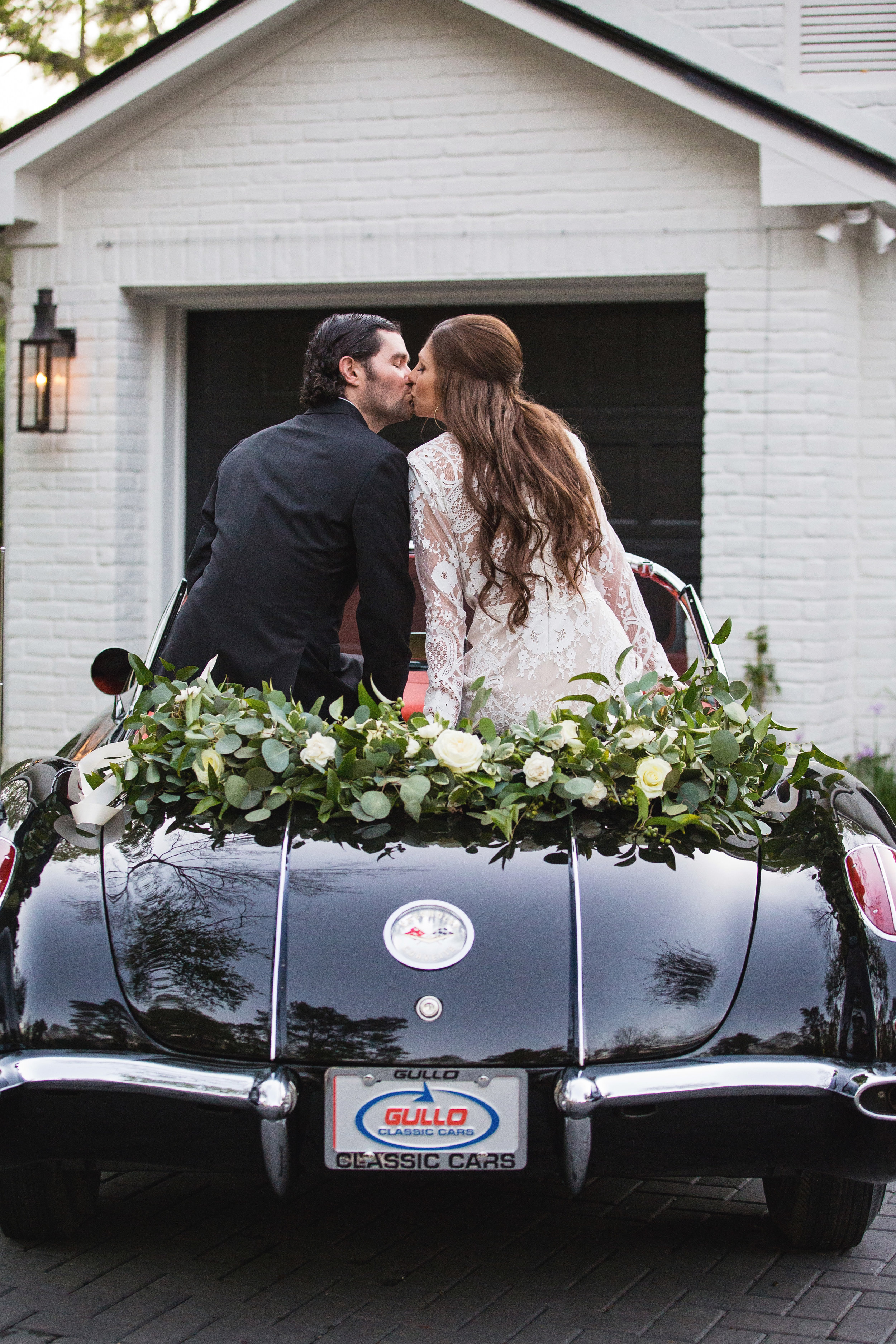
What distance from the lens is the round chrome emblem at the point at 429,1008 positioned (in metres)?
2.61

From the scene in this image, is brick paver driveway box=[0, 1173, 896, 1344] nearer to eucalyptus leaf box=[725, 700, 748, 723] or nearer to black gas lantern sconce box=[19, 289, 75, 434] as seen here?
eucalyptus leaf box=[725, 700, 748, 723]

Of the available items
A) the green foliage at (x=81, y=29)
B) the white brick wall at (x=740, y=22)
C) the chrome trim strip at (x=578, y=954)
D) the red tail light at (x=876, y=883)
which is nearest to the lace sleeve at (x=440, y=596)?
the chrome trim strip at (x=578, y=954)

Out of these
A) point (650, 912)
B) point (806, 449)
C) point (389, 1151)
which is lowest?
point (389, 1151)

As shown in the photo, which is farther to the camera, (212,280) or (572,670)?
(212,280)

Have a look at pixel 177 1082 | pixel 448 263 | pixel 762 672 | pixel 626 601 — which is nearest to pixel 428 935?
pixel 177 1082

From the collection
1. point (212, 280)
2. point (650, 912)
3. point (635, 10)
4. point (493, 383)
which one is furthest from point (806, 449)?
point (650, 912)

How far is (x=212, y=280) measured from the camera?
8.05 m

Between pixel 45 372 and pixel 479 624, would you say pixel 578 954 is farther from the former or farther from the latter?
pixel 45 372

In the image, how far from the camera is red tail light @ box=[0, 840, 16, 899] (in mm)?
2918

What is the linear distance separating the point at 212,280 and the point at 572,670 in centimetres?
539

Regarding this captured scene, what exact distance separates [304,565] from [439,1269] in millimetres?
1475

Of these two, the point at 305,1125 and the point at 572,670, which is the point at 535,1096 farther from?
the point at 572,670

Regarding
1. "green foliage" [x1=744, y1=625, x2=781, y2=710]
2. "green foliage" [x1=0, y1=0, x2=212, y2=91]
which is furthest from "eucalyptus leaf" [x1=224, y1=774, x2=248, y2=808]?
"green foliage" [x1=0, y1=0, x2=212, y2=91]

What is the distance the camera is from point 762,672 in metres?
7.46
